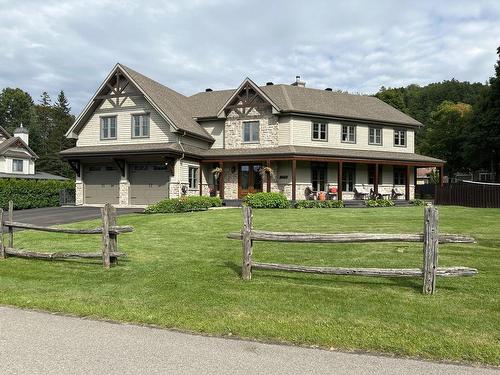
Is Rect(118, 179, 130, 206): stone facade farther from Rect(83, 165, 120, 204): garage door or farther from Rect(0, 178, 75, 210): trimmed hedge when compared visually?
Rect(0, 178, 75, 210): trimmed hedge

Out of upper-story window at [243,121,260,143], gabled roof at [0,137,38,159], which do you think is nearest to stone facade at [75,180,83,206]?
upper-story window at [243,121,260,143]

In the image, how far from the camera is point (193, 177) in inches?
1153

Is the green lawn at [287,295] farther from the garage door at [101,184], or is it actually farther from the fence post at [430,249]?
the garage door at [101,184]

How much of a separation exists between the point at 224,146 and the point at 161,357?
2683cm

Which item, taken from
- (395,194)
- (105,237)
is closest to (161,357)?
(105,237)

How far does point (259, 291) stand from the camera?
284 inches

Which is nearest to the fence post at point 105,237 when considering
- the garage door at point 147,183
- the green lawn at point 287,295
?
the green lawn at point 287,295

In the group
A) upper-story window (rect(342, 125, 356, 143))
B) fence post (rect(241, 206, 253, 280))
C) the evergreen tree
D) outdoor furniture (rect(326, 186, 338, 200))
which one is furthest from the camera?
the evergreen tree

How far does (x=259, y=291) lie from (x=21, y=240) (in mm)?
9862

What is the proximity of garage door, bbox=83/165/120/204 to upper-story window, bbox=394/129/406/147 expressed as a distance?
21374 millimetres

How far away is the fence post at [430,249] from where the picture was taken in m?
6.77

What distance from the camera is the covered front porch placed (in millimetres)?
28797

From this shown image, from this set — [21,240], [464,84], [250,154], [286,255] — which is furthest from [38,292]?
[464,84]

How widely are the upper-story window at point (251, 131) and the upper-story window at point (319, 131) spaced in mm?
4033
